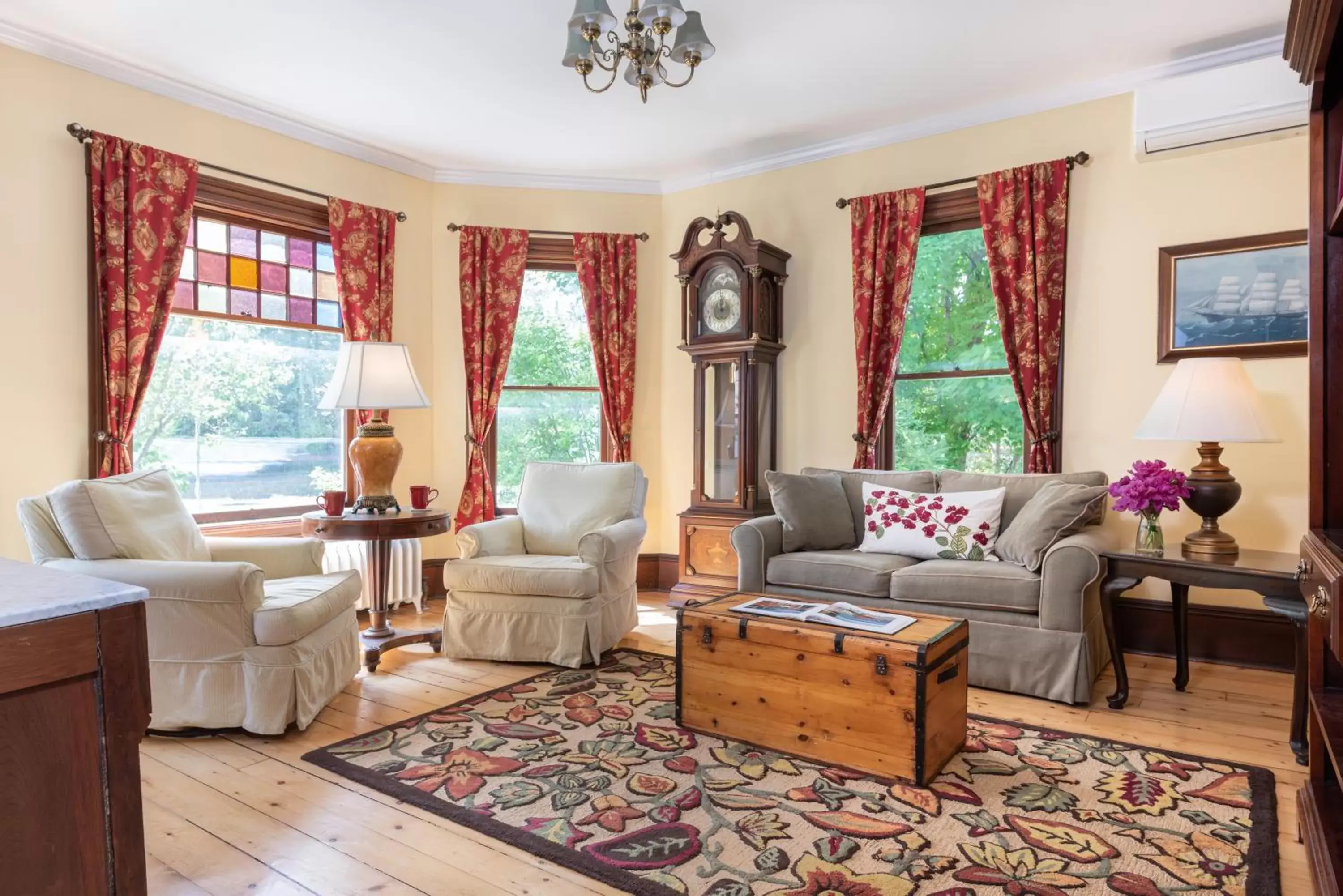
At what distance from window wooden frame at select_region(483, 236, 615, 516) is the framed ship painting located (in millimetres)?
3149

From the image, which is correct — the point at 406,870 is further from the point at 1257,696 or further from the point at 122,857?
the point at 1257,696

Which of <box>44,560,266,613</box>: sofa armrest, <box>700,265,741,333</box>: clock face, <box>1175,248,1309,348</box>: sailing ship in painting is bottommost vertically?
<box>44,560,266,613</box>: sofa armrest

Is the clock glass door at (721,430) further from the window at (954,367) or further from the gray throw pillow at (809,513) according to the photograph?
the window at (954,367)

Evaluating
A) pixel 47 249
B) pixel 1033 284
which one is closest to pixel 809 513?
pixel 1033 284

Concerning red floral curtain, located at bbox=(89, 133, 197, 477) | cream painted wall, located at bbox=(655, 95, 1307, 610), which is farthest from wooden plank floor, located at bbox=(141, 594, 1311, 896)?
red floral curtain, located at bbox=(89, 133, 197, 477)

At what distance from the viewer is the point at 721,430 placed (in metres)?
4.77

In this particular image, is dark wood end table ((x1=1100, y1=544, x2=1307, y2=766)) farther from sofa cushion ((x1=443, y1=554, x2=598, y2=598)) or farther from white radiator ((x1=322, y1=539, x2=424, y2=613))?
white radiator ((x1=322, y1=539, x2=424, y2=613))

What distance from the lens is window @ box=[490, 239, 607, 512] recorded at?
5.19m

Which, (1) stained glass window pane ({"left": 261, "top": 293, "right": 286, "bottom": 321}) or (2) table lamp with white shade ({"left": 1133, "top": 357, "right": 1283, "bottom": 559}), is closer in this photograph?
(2) table lamp with white shade ({"left": 1133, "top": 357, "right": 1283, "bottom": 559})

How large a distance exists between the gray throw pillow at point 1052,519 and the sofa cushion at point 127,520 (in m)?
3.28

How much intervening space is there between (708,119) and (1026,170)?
5.37 ft

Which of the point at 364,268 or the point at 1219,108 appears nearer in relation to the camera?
the point at 1219,108

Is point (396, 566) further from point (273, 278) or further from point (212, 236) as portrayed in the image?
point (212, 236)

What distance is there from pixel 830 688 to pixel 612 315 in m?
3.21
